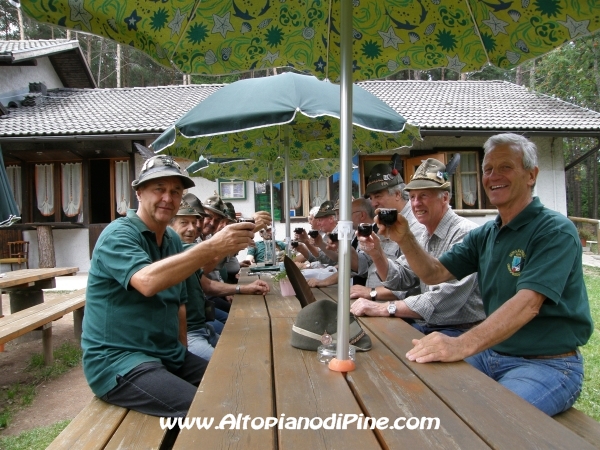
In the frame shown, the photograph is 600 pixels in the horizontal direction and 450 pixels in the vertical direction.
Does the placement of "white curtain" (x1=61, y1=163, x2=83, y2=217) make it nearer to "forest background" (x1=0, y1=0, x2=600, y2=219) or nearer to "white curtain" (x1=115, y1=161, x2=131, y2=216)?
"white curtain" (x1=115, y1=161, x2=131, y2=216)

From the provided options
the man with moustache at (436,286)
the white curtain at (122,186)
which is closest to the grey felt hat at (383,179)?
the man with moustache at (436,286)

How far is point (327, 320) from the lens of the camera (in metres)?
1.81

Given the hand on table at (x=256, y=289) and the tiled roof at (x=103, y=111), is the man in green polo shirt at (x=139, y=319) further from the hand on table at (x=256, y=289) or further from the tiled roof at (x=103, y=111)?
the tiled roof at (x=103, y=111)

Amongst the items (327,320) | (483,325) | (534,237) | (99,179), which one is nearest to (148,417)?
(327,320)

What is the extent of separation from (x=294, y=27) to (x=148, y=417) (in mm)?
1960

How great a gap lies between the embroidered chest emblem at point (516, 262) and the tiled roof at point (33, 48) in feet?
44.6

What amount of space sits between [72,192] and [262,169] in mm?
6314

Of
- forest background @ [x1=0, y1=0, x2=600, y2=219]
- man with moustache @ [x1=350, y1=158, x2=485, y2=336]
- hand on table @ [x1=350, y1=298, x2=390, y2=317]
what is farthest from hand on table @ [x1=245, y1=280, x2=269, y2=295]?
forest background @ [x1=0, y1=0, x2=600, y2=219]

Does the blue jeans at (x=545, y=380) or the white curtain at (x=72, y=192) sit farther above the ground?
the white curtain at (x=72, y=192)

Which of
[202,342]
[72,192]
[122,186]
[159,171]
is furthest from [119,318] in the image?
[72,192]

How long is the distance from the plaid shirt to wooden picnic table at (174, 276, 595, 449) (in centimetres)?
77

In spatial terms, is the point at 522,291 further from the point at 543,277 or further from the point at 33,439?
the point at 33,439

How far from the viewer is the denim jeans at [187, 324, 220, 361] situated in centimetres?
289

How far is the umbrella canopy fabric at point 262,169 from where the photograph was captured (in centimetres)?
697
